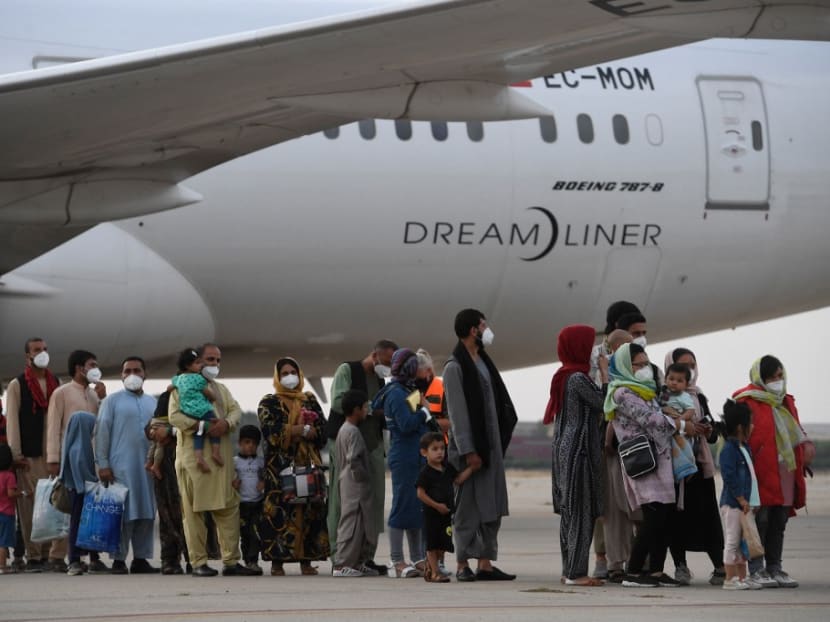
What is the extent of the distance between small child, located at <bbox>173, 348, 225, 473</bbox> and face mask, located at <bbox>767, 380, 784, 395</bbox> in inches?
134

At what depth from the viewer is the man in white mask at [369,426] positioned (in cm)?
1066

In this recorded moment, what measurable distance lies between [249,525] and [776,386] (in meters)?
3.40

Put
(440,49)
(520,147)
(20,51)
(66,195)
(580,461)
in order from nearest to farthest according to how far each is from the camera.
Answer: (440,49), (580,461), (66,195), (20,51), (520,147)

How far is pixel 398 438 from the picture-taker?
34.3ft

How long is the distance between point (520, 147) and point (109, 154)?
5.07m

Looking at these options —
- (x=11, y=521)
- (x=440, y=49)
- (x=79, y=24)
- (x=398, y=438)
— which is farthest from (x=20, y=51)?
(x=440, y=49)

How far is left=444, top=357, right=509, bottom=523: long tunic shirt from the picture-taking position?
31.9 ft

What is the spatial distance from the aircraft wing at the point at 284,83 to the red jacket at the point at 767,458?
7.01 ft

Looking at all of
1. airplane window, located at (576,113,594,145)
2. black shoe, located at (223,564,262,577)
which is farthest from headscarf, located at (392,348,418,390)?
airplane window, located at (576,113,594,145)

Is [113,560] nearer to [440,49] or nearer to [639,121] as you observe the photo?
[440,49]

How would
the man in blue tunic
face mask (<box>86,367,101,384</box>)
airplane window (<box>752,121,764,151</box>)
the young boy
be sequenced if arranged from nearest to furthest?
the young boy < the man in blue tunic < face mask (<box>86,367,101,384</box>) < airplane window (<box>752,121,764,151</box>)

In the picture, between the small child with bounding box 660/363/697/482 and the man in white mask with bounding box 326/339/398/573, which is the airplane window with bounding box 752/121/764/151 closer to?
the man in white mask with bounding box 326/339/398/573

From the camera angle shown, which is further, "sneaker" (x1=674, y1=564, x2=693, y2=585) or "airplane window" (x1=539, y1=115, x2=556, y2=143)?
"airplane window" (x1=539, y1=115, x2=556, y2=143)

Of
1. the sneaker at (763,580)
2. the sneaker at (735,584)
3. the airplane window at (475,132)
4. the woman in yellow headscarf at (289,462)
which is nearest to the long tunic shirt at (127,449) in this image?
the woman in yellow headscarf at (289,462)
